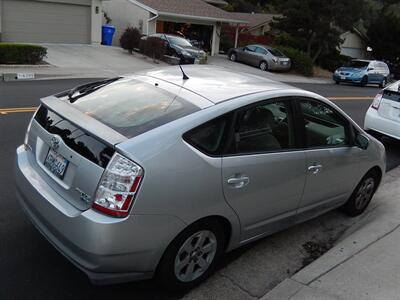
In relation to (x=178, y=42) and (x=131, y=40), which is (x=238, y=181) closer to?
(x=131, y=40)

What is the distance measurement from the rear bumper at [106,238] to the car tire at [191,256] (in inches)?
3.9

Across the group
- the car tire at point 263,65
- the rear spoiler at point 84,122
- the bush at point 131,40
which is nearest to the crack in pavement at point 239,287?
the rear spoiler at point 84,122

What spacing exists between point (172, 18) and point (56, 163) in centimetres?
3131

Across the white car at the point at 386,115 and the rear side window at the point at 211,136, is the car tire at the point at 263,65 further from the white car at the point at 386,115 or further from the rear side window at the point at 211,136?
the rear side window at the point at 211,136

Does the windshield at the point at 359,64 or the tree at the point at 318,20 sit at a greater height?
the tree at the point at 318,20

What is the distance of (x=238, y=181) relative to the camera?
11.6 ft

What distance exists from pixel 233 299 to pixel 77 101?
1981 millimetres

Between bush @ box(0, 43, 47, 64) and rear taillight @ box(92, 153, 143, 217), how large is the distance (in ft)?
52.9

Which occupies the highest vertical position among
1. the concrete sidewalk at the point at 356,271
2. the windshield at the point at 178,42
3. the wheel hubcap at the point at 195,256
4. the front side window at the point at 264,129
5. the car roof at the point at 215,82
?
the car roof at the point at 215,82

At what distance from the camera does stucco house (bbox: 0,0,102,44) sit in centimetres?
2397

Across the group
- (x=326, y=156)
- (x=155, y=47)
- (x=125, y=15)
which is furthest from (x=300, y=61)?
(x=326, y=156)

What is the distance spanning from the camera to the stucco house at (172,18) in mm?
31984

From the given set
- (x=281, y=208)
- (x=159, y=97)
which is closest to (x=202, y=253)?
(x=281, y=208)

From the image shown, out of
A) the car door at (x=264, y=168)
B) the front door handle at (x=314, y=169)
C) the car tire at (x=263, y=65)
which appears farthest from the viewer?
the car tire at (x=263, y=65)
